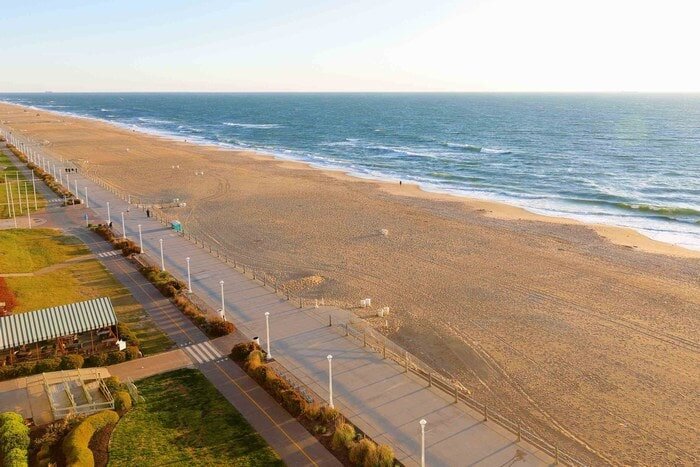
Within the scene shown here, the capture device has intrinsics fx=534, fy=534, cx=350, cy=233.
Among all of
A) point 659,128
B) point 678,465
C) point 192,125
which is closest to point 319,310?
point 678,465

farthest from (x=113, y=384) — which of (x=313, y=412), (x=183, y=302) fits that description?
(x=183, y=302)

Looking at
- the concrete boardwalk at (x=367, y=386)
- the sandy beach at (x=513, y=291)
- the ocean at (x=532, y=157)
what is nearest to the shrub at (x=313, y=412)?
the concrete boardwalk at (x=367, y=386)

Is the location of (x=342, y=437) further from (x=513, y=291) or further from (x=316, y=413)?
(x=513, y=291)

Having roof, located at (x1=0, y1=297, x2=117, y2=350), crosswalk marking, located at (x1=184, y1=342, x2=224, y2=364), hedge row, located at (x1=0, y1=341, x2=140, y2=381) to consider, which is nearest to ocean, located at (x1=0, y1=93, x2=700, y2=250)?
crosswalk marking, located at (x1=184, y1=342, x2=224, y2=364)

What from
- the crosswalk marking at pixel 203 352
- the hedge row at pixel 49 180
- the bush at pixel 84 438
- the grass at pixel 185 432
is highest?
the hedge row at pixel 49 180

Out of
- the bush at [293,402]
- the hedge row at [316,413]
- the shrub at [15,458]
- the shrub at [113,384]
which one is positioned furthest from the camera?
the shrub at [113,384]

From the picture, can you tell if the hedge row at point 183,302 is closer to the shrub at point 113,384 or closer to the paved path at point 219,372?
the paved path at point 219,372
